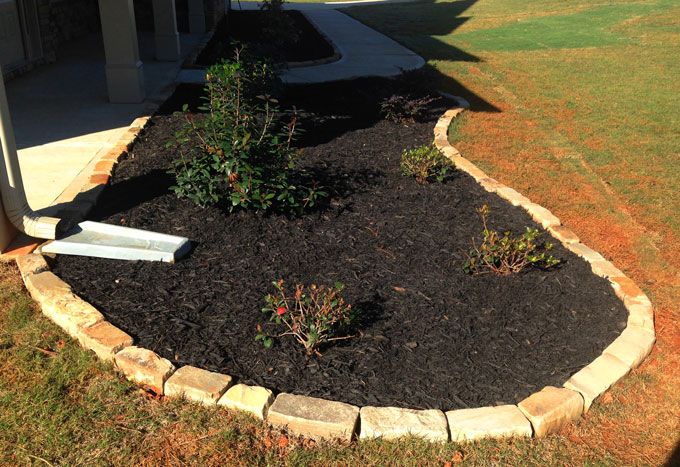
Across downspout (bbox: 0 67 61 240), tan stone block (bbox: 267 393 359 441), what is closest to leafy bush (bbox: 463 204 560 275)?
tan stone block (bbox: 267 393 359 441)

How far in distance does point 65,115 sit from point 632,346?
22.2 ft

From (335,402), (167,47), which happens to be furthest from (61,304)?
(167,47)

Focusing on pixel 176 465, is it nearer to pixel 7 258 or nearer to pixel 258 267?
pixel 258 267

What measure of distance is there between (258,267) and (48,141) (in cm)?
365

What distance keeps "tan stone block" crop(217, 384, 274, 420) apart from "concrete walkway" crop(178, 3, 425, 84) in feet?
20.4

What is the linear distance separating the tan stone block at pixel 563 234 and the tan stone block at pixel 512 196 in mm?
476

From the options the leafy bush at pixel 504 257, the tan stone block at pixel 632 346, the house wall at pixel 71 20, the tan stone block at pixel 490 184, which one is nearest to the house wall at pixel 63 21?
the house wall at pixel 71 20

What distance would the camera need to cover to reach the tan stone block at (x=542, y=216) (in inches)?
211

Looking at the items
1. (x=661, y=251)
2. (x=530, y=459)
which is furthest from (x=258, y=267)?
(x=661, y=251)

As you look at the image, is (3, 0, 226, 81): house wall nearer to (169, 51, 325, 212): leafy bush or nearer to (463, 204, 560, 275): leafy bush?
(169, 51, 325, 212): leafy bush

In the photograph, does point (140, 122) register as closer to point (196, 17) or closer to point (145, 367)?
point (145, 367)

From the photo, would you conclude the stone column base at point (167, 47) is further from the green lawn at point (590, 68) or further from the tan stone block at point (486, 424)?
the tan stone block at point (486, 424)

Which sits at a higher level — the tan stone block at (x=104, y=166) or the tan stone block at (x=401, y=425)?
the tan stone block at (x=104, y=166)

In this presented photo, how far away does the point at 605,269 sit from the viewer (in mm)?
4688
